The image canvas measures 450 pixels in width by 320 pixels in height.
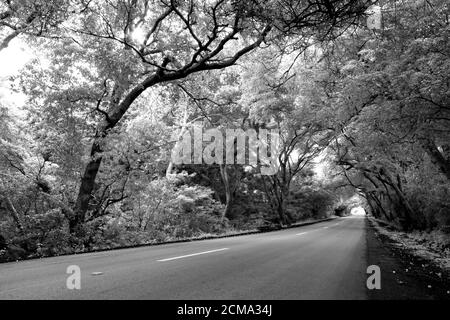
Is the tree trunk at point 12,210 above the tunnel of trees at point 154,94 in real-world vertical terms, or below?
below

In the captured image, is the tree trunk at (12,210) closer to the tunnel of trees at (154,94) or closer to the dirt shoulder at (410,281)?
the tunnel of trees at (154,94)

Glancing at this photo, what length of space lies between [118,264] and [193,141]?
1957 centimetres

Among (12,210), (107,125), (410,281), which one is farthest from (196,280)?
(107,125)

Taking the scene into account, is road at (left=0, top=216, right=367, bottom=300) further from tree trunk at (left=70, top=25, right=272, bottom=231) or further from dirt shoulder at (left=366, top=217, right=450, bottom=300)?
tree trunk at (left=70, top=25, right=272, bottom=231)

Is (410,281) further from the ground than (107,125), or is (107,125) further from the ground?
(107,125)

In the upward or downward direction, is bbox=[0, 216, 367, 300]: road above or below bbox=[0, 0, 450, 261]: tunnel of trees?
below

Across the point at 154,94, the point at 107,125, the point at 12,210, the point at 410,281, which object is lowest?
the point at 410,281

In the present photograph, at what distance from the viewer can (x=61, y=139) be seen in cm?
1250

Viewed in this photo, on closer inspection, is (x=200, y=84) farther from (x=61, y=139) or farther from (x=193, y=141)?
(x=193, y=141)

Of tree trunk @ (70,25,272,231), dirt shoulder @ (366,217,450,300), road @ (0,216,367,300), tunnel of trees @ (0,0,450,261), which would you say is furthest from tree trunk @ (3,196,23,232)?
dirt shoulder @ (366,217,450,300)

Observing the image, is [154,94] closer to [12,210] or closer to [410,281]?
[12,210]

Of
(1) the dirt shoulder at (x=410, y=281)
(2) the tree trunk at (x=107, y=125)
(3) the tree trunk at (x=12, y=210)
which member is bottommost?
(1) the dirt shoulder at (x=410, y=281)

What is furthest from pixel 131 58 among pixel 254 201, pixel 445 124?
Result: pixel 254 201

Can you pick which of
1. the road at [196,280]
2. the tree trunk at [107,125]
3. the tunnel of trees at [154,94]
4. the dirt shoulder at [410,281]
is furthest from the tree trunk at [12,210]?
the dirt shoulder at [410,281]
